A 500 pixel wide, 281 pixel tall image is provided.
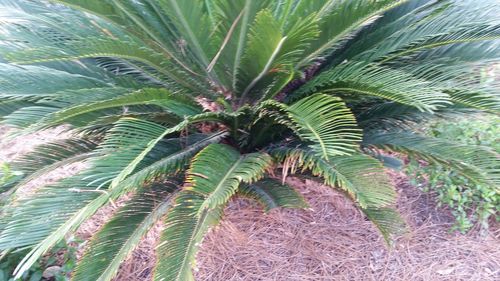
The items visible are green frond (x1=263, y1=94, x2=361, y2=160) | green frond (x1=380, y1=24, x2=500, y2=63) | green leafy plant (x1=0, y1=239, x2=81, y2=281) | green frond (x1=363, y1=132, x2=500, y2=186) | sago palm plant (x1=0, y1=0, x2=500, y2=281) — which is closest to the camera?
green frond (x1=263, y1=94, x2=361, y2=160)

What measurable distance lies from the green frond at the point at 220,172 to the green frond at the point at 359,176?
177mm

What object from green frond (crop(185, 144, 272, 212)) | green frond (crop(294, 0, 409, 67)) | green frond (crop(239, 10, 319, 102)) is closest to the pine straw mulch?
green frond (crop(185, 144, 272, 212))

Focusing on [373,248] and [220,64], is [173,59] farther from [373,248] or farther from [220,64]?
[373,248]

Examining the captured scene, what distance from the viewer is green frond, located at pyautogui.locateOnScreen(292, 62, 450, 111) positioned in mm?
1409

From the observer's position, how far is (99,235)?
5.49ft

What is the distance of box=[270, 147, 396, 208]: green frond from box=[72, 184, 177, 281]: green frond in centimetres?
60

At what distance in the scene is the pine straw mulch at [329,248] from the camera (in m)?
2.15

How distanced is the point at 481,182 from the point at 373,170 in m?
0.42

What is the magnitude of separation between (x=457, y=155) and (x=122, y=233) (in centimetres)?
134

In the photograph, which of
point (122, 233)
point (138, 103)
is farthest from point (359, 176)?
point (122, 233)

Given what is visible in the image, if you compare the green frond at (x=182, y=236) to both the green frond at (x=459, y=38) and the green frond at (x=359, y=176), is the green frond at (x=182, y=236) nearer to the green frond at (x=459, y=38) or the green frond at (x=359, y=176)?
the green frond at (x=359, y=176)

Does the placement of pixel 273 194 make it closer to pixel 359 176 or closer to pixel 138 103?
pixel 359 176

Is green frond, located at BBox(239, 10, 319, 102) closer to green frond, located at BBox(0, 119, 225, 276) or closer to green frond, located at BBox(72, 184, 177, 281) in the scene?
green frond, located at BBox(0, 119, 225, 276)

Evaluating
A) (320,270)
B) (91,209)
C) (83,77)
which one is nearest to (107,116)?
(83,77)
